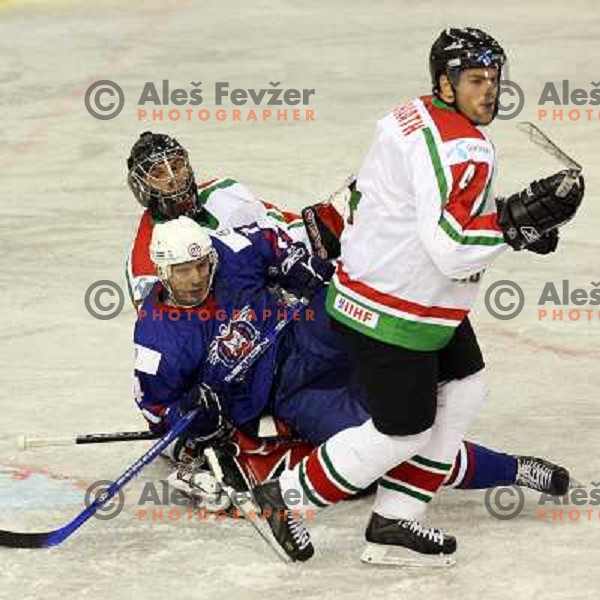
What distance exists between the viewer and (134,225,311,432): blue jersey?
15.7 feet

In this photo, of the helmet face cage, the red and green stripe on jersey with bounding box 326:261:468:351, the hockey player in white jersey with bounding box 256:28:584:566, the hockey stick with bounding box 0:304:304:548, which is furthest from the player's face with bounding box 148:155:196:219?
the red and green stripe on jersey with bounding box 326:261:468:351

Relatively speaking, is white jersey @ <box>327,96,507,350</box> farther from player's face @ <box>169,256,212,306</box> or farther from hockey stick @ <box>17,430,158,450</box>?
hockey stick @ <box>17,430,158,450</box>

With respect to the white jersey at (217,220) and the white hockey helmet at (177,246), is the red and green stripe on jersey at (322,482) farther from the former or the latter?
the white jersey at (217,220)

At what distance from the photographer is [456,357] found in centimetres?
449

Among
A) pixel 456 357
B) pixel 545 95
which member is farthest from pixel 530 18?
pixel 456 357

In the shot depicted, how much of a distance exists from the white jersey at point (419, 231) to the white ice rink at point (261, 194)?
63 centimetres

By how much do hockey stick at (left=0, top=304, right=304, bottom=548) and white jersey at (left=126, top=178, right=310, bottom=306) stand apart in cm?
47

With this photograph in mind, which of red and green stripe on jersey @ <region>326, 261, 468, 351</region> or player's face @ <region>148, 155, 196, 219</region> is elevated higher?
player's face @ <region>148, 155, 196, 219</region>

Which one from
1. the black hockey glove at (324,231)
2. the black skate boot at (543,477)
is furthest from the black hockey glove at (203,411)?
the black skate boot at (543,477)

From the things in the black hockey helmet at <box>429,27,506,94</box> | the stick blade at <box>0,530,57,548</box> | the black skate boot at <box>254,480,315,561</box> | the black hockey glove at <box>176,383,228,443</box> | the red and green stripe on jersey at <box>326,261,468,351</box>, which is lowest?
the stick blade at <box>0,530,57,548</box>

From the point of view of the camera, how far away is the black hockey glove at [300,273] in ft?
16.5

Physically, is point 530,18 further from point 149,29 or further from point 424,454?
point 424,454

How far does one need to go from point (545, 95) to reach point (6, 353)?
406 centimetres

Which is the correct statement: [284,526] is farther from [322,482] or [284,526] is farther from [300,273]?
[300,273]
